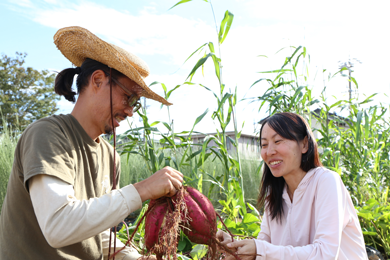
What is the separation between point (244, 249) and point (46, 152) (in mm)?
903

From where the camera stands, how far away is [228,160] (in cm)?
227

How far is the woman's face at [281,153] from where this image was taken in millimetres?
1579

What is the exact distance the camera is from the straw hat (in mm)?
1360

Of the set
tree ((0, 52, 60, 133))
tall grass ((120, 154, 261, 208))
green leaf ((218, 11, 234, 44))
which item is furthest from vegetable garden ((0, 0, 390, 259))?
tree ((0, 52, 60, 133))

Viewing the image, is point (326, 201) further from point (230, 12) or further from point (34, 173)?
point (230, 12)

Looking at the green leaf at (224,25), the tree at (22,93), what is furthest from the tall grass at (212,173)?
the tree at (22,93)

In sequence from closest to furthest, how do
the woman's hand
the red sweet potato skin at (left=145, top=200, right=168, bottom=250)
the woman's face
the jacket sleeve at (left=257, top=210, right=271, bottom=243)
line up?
the red sweet potato skin at (left=145, top=200, right=168, bottom=250) < the woman's hand < the woman's face < the jacket sleeve at (left=257, top=210, right=271, bottom=243)

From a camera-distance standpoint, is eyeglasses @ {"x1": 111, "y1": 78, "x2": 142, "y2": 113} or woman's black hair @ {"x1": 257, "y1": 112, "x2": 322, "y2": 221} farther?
woman's black hair @ {"x1": 257, "y1": 112, "x2": 322, "y2": 221}

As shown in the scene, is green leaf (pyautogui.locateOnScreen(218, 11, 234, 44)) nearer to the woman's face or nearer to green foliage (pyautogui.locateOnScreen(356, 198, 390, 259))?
the woman's face

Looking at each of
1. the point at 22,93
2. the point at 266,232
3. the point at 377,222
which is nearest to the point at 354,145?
the point at 377,222

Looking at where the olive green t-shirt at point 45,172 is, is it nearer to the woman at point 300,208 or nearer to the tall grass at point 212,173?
the woman at point 300,208

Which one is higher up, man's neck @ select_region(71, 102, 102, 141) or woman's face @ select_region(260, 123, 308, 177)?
man's neck @ select_region(71, 102, 102, 141)

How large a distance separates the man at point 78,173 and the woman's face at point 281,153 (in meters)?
0.62

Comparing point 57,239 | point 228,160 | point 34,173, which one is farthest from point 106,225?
point 228,160
